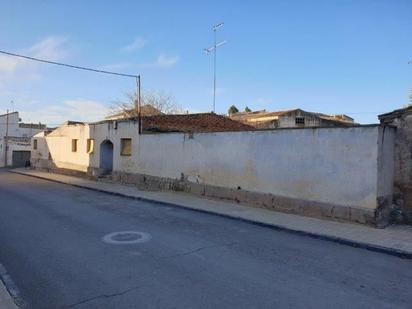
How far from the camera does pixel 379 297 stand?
5.02m

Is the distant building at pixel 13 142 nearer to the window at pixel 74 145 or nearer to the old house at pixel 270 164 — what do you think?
the window at pixel 74 145

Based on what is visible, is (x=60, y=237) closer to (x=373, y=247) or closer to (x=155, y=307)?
(x=155, y=307)

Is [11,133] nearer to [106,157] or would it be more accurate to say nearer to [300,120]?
[106,157]

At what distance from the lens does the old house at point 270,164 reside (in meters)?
9.84

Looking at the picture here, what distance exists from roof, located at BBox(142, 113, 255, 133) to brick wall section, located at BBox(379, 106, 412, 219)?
9.71m

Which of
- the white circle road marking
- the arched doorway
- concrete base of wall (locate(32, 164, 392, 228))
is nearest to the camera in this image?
the white circle road marking

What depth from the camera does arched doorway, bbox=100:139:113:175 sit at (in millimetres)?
23033

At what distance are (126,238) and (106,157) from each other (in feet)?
52.2

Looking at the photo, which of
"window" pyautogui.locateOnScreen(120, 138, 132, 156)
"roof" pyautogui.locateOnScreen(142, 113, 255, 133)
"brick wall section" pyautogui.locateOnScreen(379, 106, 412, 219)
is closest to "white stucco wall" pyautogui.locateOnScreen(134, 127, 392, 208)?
"brick wall section" pyautogui.locateOnScreen(379, 106, 412, 219)

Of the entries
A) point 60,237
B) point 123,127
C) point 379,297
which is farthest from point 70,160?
point 379,297

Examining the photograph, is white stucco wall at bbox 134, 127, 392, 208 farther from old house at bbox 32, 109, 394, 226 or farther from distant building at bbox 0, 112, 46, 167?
distant building at bbox 0, 112, 46, 167

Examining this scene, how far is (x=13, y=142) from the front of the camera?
155ft

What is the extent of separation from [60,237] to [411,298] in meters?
6.60

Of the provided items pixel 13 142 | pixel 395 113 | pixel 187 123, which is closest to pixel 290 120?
pixel 187 123
